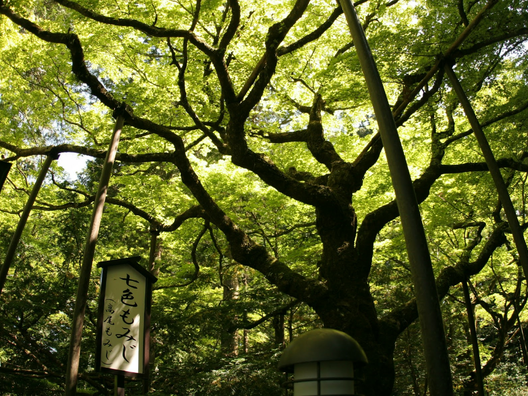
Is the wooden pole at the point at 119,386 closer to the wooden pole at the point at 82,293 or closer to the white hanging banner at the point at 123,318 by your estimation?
the white hanging banner at the point at 123,318

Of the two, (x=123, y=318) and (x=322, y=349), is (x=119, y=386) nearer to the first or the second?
(x=123, y=318)

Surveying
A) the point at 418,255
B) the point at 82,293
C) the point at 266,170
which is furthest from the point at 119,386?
the point at 266,170

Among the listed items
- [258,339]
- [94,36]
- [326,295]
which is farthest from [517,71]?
[258,339]

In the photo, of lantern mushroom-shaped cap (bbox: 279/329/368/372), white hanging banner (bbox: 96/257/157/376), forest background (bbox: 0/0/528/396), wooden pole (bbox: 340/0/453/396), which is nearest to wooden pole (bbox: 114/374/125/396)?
white hanging banner (bbox: 96/257/157/376)

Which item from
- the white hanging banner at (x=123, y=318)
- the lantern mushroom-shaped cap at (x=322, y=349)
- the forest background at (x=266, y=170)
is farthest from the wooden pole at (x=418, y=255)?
the white hanging banner at (x=123, y=318)

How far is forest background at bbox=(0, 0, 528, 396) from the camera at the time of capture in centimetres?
570

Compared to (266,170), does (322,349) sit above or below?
below

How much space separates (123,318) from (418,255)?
2704 mm

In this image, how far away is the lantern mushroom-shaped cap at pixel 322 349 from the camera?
1964 millimetres

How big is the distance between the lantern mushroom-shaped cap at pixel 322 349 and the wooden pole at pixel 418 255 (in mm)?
362

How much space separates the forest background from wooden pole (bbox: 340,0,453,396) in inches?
75.1

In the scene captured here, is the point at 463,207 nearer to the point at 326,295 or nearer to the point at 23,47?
the point at 326,295

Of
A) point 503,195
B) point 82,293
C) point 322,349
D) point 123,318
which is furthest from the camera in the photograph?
point 503,195

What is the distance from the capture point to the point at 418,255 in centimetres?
222
